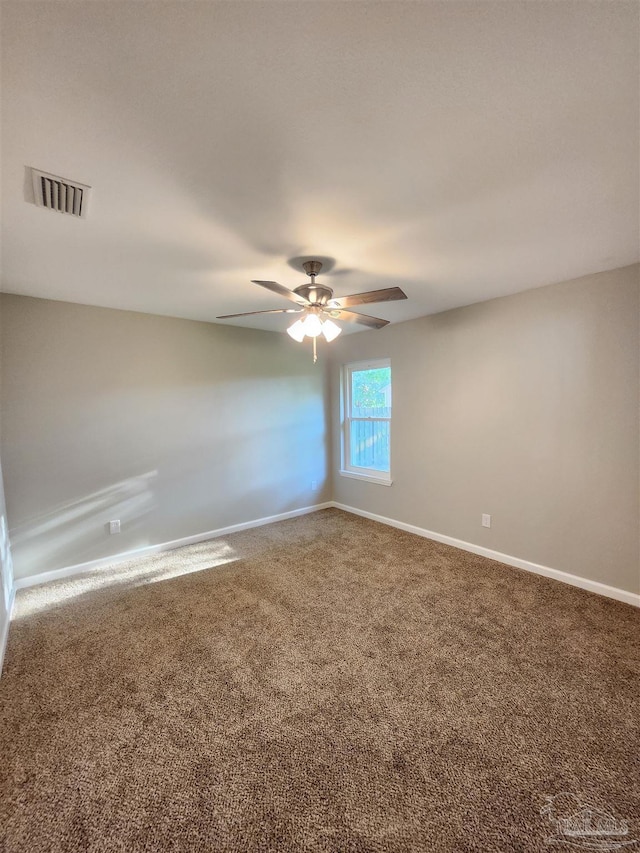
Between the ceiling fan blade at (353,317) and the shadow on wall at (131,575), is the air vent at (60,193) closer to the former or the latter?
the ceiling fan blade at (353,317)

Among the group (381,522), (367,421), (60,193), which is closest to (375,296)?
(60,193)

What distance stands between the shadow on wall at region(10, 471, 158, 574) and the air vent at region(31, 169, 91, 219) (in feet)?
8.08

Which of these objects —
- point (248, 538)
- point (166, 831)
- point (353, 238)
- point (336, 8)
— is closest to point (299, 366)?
point (248, 538)

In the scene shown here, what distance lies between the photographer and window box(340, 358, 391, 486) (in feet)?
14.3

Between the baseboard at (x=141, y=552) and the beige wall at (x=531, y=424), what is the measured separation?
1565mm

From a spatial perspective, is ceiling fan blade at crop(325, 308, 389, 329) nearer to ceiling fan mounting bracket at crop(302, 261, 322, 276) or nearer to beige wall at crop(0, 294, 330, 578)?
ceiling fan mounting bracket at crop(302, 261, 322, 276)

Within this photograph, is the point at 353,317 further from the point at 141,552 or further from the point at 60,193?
the point at 141,552

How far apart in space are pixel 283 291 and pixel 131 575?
2795 mm

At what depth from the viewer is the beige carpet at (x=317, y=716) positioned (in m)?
1.23

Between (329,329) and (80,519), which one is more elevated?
(329,329)

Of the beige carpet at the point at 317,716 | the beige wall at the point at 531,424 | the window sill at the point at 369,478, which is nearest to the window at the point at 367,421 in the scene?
the window sill at the point at 369,478

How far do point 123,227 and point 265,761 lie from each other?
2.59 m

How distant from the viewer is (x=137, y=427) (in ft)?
11.4

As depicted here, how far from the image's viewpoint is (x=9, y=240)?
1938 mm
